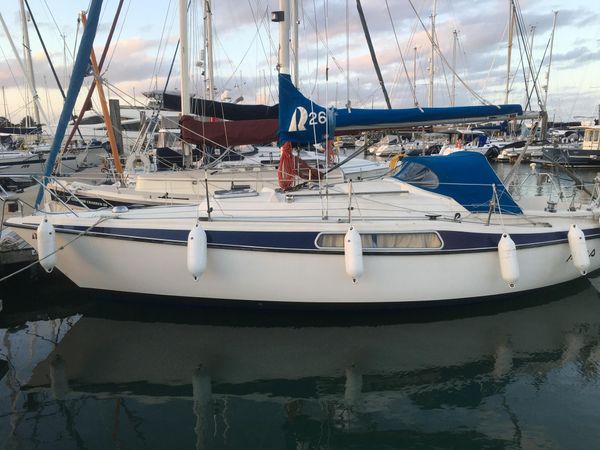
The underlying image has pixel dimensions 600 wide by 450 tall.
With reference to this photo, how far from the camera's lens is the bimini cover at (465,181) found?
7836mm

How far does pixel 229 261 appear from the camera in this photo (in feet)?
22.1

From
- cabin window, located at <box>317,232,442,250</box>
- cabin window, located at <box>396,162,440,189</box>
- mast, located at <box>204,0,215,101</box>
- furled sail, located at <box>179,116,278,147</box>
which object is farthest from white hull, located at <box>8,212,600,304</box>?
mast, located at <box>204,0,215,101</box>

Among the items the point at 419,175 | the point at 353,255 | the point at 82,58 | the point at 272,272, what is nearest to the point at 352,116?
the point at 419,175

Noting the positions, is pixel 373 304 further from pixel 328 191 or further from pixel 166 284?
pixel 166 284

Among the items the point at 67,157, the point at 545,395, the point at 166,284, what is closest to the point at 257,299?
the point at 166,284

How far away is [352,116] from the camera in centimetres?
822

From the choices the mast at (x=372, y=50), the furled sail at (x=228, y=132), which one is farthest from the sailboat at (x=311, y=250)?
the furled sail at (x=228, y=132)

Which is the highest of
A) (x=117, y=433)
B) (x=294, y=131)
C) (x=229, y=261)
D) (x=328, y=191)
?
(x=294, y=131)

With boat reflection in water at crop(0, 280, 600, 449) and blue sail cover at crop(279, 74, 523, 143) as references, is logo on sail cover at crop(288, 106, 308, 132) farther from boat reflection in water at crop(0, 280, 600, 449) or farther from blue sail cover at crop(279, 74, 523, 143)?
boat reflection in water at crop(0, 280, 600, 449)

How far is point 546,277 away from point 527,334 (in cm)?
125

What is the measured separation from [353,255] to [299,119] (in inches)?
118

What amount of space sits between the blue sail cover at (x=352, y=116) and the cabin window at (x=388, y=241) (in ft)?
7.26

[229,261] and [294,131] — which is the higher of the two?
[294,131]

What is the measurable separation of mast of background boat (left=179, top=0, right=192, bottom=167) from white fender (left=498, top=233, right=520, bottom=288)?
8.82 metres
